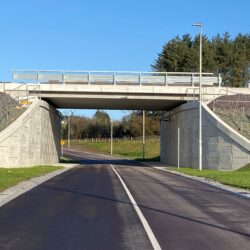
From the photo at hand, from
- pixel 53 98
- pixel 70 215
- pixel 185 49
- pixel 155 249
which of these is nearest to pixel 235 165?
pixel 53 98

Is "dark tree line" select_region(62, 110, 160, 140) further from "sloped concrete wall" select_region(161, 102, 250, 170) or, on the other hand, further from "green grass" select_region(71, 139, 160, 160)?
"sloped concrete wall" select_region(161, 102, 250, 170)

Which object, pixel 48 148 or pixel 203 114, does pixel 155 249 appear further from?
pixel 48 148

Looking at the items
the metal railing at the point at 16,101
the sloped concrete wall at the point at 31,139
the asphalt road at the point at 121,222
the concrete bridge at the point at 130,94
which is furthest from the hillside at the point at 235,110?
the asphalt road at the point at 121,222

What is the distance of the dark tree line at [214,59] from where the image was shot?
92506mm

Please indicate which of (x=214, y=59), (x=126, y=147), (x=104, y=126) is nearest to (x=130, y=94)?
(x=214, y=59)

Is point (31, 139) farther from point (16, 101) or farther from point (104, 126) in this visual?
point (104, 126)

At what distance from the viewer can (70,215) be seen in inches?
509

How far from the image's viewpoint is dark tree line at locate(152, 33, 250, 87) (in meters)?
92.5

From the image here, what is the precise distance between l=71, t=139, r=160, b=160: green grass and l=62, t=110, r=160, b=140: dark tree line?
568 cm

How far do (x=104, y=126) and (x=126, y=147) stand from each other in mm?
36046

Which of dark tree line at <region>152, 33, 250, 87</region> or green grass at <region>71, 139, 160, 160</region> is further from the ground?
dark tree line at <region>152, 33, 250, 87</region>

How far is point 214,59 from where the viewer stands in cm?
9544

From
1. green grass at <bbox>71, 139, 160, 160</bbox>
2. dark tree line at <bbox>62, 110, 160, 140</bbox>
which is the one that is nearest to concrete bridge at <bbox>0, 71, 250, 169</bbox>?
green grass at <bbox>71, 139, 160, 160</bbox>

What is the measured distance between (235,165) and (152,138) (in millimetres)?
73386
